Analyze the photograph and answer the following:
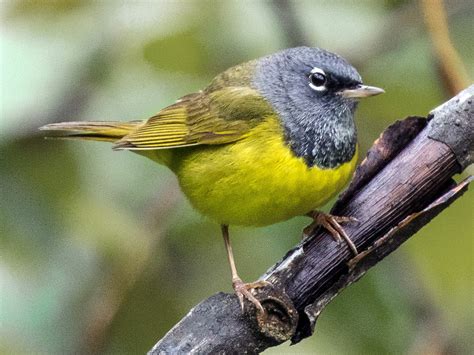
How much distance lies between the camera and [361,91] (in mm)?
3623

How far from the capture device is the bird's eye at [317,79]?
3.85m

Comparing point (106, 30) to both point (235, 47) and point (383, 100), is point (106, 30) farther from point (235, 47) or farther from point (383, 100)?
point (383, 100)

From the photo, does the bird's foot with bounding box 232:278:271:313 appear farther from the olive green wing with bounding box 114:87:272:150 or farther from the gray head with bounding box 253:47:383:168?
the olive green wing with bounding box 114:87:272:150

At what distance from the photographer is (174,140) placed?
3.99m

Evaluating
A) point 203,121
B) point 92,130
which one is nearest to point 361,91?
point 203,121

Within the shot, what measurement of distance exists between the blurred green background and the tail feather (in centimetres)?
5

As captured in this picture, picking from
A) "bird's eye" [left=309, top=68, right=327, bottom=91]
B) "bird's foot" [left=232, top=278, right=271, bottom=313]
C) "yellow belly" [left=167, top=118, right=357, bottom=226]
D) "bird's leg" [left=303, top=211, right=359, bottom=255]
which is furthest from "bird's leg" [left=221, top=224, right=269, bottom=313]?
"bird's eye" [left=309, top=68, right=327, bottom=91]

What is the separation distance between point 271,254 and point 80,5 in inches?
55.1

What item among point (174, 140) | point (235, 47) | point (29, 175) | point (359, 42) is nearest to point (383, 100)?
point (359, 42)

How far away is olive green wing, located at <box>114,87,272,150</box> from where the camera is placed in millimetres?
3771

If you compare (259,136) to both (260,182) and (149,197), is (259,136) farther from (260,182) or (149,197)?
(149,197)

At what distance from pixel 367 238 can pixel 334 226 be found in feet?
0.52

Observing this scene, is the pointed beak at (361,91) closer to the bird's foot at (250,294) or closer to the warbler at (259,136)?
the warbler at (259,136)

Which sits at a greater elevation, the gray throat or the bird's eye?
the bird's eye
